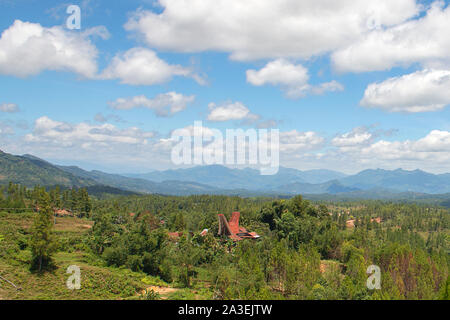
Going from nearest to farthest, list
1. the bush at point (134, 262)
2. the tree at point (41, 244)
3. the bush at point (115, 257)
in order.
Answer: the tree at point (41, 244) → the bush at point (134, 262) → the bush at point (115, 257)

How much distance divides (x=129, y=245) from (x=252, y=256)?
15.5m

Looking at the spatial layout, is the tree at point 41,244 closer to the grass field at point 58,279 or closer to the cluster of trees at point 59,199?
the grass field at point 58,279

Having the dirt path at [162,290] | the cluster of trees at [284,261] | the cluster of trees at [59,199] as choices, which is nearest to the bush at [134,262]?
the cluster of trees at [284,261]

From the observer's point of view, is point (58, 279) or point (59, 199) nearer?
point (58, 279)

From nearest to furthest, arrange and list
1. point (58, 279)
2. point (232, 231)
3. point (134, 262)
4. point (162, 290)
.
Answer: point (58, 279) < point (162, 290) < point (134, 262) < point (232, 231)

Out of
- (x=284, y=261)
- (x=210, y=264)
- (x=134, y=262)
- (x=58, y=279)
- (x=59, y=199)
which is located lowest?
(x=210, y=264)

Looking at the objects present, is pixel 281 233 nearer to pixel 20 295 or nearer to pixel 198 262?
pixel 198 262

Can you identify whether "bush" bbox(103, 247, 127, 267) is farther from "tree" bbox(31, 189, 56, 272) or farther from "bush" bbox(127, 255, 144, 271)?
"tree" bbox(31, 189, 56, 272)

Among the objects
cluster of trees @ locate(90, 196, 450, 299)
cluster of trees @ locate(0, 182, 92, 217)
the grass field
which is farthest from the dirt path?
cluster of trees @ locate(0, 182, 92, 217)

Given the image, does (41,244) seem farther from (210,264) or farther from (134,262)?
(210,264)

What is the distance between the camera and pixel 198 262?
138 ft

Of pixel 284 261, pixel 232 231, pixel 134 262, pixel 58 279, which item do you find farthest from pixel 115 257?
pixel 284 261
